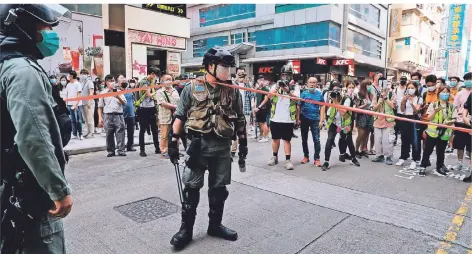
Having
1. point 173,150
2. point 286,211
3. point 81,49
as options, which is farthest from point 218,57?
point 81,49

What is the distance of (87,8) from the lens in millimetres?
13898

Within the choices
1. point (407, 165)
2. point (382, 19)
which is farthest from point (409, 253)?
point (382, 19)

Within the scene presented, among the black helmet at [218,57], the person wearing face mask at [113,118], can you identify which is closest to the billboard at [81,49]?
the person wearing face mask at [113,118]

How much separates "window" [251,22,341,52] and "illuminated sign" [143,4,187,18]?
1226 centimetres

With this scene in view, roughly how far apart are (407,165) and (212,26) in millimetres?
31351

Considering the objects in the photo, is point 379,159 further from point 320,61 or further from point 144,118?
point 320,61

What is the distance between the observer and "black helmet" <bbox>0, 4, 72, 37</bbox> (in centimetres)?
177

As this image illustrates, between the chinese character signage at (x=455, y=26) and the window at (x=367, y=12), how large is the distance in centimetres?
706

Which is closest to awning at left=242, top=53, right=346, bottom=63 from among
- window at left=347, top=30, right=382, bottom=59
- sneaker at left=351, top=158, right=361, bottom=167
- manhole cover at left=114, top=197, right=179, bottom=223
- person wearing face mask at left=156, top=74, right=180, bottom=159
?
window at left=347, top=30, right=382, bottom=59

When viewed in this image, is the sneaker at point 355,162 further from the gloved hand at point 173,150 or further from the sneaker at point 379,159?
the gloved hand at point 173,150

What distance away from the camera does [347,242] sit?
3361 millimetres

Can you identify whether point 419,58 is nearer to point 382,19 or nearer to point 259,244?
point 382,19

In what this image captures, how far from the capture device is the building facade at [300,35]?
2730cm

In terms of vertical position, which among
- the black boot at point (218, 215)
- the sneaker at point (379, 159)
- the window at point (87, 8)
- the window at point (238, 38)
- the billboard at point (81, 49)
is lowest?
the sneaker at point (379, 159)
